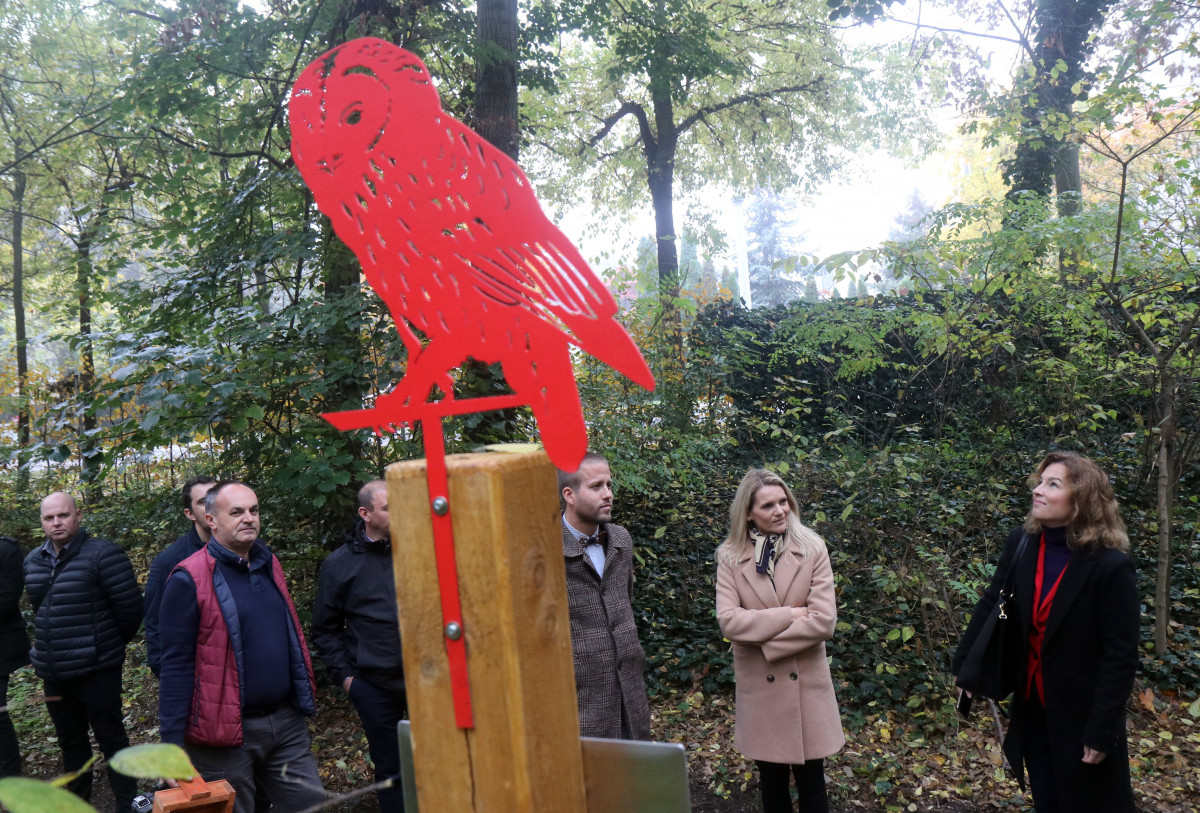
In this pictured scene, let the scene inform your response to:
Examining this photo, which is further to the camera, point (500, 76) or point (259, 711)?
point (500, 76)

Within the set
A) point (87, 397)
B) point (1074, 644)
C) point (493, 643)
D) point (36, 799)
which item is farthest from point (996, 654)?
point (87, 397)

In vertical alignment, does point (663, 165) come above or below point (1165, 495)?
above

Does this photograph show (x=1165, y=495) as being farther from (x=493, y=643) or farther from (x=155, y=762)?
(x=155, y=762)

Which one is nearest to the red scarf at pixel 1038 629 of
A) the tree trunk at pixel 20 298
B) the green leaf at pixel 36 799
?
the green leaf at pixel 36 799

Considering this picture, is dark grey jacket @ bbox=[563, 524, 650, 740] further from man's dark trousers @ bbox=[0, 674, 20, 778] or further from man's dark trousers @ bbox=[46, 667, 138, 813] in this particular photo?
Result: man's dark trousers @ bbox=[0, 674, 20, 778]

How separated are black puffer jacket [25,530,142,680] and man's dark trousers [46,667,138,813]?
0.10 m

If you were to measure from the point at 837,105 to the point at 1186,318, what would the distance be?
11239 mm

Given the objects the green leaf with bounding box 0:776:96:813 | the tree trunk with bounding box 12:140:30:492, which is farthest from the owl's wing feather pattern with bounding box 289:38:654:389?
the tree trunk with bounding box 12:140:30:492

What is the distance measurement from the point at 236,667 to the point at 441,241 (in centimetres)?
241

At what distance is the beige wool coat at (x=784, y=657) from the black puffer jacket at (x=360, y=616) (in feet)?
Answer: 5.06

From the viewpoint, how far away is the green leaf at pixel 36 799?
23.4 inches

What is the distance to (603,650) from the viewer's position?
311 centimetres

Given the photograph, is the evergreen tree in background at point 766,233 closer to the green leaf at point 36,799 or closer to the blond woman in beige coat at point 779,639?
the blond woman in beige coat at point 779,639

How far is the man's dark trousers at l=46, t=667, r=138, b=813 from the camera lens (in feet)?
14.8
